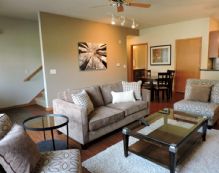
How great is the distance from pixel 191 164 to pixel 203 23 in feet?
17.4

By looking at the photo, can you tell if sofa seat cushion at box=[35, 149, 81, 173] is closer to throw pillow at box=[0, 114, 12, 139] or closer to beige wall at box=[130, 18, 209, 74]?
throw pillow at box=[0, 114, 12, 139]

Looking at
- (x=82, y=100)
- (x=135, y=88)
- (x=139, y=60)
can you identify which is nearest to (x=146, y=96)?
(x=135, y=88)

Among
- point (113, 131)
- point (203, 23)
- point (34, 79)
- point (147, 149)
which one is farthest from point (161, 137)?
point (203, 23)

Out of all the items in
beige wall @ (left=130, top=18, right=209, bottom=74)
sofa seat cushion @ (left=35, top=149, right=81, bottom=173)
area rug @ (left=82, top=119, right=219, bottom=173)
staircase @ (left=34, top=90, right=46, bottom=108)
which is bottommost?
area rug @ (left=82, top=119, right=219, bottom=173)

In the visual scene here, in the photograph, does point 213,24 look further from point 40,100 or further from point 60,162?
point 60,162

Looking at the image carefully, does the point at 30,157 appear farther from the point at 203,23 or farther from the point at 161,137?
the point at 203,23

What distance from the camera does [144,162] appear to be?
2.21 m

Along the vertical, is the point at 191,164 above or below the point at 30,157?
below

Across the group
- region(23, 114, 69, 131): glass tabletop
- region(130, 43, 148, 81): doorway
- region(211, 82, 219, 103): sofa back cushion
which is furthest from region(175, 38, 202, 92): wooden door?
region(23, 114, 69, 131): glass tabletop

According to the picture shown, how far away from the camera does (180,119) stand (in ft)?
8.95

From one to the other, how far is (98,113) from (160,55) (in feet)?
16.6

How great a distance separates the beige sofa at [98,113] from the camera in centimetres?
255

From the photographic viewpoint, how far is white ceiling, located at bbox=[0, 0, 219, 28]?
3838 mm

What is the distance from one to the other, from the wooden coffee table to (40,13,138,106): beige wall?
316 centimetres
